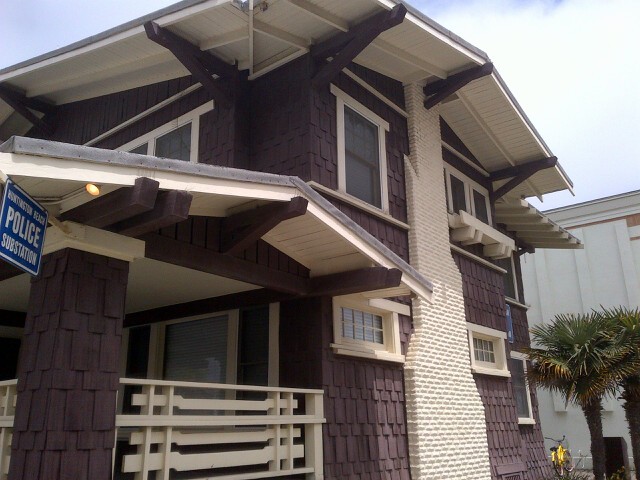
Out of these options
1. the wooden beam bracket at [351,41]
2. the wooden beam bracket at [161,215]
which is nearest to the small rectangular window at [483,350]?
the wooden beam bracket at [351,41]

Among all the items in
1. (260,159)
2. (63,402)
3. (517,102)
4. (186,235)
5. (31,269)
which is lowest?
(63,402)

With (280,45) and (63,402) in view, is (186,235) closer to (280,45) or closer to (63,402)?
(63,402)

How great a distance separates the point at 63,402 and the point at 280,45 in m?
5.90

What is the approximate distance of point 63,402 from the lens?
4871 mm

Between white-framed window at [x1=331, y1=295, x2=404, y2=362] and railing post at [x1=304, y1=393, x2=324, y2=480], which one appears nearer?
railing post at [x1=304, y1=393, x2=324, y2=480]

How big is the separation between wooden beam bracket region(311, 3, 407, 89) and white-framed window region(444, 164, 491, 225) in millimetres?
4126

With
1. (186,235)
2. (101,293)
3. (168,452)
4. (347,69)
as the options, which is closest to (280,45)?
(347,69)

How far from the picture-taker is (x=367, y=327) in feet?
29.1

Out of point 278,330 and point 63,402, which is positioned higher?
point 278,330

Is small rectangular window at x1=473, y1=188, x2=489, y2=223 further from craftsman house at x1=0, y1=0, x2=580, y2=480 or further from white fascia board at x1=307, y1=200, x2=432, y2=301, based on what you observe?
white fascia board at x1=307, y1=200, x2=432, y2=301

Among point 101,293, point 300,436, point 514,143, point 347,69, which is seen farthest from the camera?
point 514,143

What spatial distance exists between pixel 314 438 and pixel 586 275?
18.2 meters

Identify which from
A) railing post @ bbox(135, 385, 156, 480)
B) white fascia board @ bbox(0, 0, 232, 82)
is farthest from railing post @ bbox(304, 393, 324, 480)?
white fascia board @ bbox(0, 0, 232, 82)

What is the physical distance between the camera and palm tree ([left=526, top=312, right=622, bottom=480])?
35.2ft
